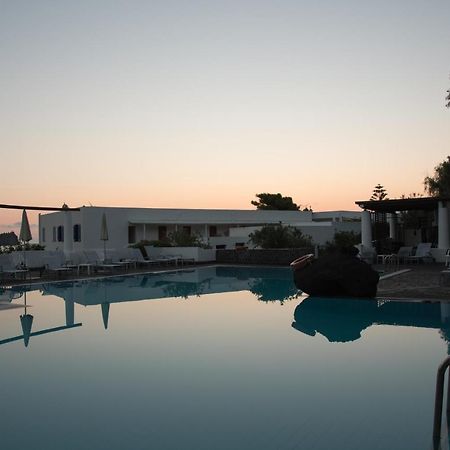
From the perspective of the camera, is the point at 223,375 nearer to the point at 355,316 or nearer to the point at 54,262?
the point at 355,316

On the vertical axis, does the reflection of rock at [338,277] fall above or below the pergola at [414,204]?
below

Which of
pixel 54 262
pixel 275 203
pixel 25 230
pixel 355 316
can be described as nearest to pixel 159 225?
pixel 54 262

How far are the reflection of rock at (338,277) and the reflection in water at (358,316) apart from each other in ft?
1.12

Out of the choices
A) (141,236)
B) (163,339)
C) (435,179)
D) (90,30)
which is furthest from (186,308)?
(435,179)

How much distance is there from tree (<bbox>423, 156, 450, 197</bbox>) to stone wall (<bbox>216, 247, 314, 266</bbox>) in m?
10.4

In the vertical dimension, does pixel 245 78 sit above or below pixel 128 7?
below

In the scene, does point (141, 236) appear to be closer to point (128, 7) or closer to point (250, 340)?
point (128, 7)

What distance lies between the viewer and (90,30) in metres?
15.5

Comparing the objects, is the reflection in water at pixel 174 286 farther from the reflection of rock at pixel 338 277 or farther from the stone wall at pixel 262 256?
the stone wall at pixel 262 256

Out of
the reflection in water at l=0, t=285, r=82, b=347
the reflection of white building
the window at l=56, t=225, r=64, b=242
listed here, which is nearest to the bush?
the reflection of white building

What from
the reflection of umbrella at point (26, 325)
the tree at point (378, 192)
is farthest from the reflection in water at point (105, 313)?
the tree at point (378, 192)

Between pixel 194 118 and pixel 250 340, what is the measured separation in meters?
13.6

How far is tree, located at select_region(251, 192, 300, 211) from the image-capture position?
2645 inches

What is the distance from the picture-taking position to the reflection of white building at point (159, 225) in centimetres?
3131
